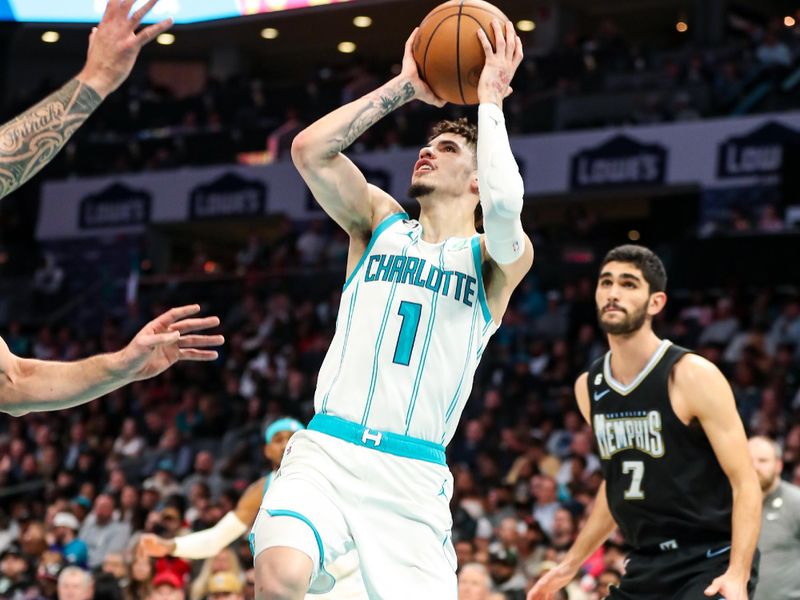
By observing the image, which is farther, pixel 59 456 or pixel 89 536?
pixel 59 456

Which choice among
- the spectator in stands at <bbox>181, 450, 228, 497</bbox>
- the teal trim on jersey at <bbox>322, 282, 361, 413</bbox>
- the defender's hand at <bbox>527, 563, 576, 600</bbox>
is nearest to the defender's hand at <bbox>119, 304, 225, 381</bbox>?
the teal trim on jersey at <bbox>322, 282, 361, 413</bbox>

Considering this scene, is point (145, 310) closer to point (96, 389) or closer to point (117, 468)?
point (117, 468)

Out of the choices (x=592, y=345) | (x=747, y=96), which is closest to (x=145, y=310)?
(x=592, y=345)

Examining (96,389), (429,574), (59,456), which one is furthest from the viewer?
(59,456)

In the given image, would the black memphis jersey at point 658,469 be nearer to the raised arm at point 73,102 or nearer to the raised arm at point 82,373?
the raised arm at point 82,373

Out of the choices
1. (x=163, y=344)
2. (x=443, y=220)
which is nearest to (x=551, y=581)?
(x=443, y=220)

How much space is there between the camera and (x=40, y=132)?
407cm

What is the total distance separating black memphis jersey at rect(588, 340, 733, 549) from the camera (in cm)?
570

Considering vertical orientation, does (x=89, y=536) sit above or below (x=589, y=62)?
below

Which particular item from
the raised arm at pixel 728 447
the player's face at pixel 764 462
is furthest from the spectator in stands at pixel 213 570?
the raised arm at pixel 728 447

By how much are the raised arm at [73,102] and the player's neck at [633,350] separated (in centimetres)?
287

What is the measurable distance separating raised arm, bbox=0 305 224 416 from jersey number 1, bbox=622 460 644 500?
2.29 meters

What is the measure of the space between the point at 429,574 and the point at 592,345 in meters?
11.6

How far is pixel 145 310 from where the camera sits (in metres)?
21.8
